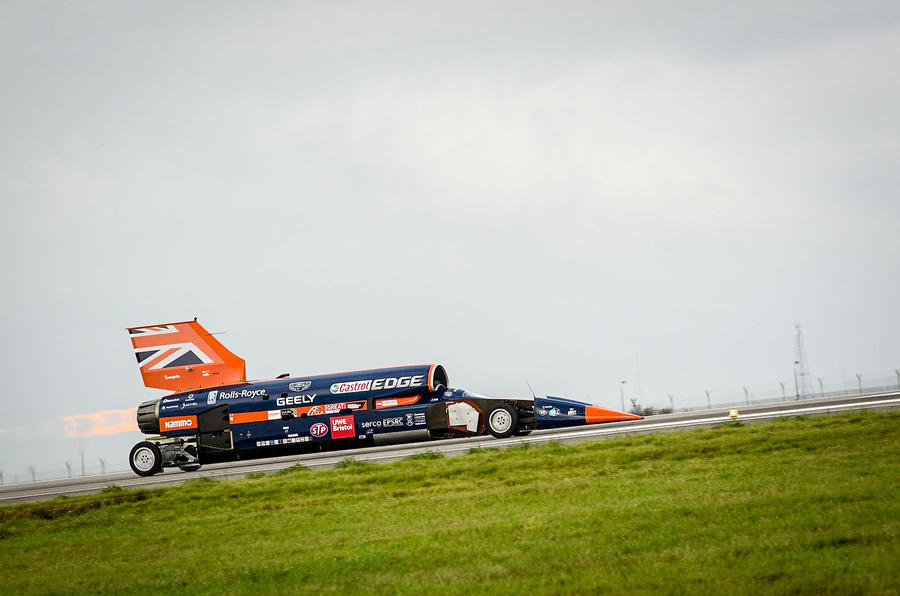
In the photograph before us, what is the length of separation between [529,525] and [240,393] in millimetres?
19267

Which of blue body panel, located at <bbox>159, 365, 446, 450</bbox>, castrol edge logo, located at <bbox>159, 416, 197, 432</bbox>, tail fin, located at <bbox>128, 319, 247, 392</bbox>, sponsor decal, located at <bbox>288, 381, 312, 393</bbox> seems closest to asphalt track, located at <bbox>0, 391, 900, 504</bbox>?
blue body panel, located at <bbox>159, 365, 446, 450</bbox>

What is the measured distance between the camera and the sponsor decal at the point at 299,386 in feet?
96.8

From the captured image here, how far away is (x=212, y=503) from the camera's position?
19.7 metres

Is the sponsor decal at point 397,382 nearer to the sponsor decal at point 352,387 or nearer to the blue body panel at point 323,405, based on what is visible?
the blue body panel at point 323,405

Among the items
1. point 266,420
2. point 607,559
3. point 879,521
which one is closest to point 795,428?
point 879,521

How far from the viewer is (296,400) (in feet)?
96.4

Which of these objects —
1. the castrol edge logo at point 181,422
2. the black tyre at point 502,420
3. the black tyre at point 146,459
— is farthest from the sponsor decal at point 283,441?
the black tyre at point 502,420

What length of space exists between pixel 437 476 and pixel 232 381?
14764mm

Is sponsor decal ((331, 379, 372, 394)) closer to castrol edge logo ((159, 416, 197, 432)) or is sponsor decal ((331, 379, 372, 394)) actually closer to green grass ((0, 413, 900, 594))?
castrol edge logo ((159, 416, 197, 432))

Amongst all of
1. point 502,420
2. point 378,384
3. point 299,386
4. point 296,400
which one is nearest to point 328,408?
point 296,400

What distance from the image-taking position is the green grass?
9.88 meters

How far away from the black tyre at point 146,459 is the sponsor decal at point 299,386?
5.48 metres

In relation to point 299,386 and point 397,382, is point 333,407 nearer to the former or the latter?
point 299,386

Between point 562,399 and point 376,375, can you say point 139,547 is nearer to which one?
point 376,375
